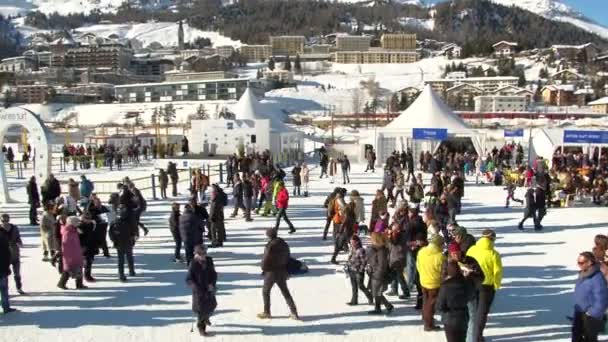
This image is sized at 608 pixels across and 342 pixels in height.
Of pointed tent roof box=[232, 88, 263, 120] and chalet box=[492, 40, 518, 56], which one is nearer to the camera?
pointed tent roof box=[232, 88, 263, 120]

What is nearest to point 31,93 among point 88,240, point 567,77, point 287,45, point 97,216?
point 287,45

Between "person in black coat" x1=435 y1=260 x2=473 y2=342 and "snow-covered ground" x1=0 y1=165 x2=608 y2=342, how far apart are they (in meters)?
1.00

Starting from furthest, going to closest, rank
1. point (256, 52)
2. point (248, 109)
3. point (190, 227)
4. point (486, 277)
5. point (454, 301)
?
point (256, 52), point (248, 109), point (190, 227), point (486, 277), point (454, 301)

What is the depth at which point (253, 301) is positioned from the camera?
7.09 meters

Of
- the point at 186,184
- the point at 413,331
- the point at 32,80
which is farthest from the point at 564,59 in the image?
the point at 413,331

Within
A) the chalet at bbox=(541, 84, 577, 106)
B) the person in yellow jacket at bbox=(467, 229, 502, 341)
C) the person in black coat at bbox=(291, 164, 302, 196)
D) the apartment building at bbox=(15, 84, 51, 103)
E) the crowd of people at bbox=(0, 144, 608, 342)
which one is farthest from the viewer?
the apartment building at bbox=(15, 84, 51, 103)

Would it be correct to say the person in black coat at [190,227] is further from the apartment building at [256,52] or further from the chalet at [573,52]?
the apartment building at [256,52]

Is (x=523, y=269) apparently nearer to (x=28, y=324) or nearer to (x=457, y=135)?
(x=28, y=324)

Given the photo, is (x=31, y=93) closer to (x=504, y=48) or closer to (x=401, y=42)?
(x=401, y=42)

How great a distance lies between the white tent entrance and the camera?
49.3 feet

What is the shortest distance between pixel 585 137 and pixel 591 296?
18.7m

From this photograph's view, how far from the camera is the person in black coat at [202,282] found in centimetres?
573

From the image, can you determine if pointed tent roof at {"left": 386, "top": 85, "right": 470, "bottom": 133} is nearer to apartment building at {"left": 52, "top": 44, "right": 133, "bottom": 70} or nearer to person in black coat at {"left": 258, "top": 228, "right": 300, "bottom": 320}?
person in black coat at {"left": 258, "top": 228, "right": 300, "bottom": 320}

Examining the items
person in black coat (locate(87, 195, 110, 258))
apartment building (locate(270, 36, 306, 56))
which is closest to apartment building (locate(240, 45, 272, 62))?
apartment building (locate(270, 36, 306, 56))
